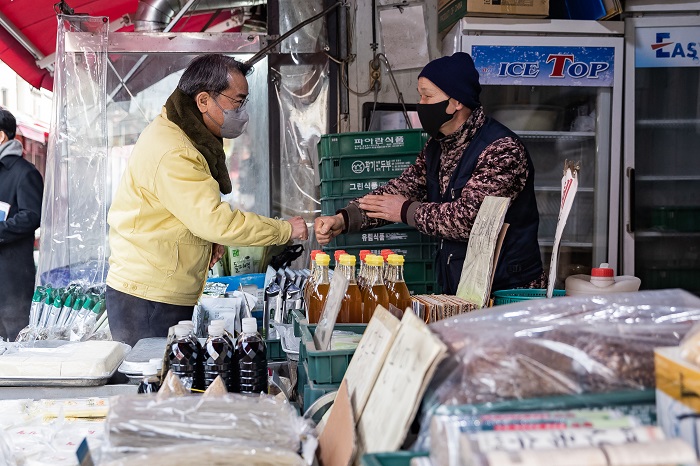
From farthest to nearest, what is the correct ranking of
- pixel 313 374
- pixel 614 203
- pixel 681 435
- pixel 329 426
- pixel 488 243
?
pixel 614 203
pixel 488 243
pixel 313 374
pixel 329 426
pixel 681 435

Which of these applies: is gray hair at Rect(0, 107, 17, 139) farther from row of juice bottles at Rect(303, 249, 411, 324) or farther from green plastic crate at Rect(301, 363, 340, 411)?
green plastic crate at Rect(301, 363, 340, 411)

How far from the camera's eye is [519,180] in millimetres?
2797

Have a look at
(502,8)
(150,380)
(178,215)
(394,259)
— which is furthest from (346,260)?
(502,8)

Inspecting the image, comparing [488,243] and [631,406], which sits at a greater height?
[488,243]

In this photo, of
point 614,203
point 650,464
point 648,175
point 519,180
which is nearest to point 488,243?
point 519,180

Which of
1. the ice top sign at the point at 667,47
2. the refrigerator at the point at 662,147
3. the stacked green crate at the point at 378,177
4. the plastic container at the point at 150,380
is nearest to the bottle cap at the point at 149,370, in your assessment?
the plastic container at the point at 150,380

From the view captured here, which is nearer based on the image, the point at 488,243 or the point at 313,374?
the point at 313,374

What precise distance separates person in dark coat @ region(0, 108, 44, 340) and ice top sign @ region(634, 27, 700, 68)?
13.0 feet

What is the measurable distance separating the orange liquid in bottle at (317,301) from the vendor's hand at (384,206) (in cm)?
105

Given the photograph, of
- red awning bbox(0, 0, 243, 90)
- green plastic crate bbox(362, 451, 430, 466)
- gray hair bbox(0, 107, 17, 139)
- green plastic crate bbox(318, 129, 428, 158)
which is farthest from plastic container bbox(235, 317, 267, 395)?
red awning bbox(0, 0, 243, 90)

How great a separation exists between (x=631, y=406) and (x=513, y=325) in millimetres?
232

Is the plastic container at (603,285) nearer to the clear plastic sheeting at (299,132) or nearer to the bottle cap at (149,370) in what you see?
the bottle cap at (149,370)

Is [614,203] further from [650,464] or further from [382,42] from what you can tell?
[650,464]

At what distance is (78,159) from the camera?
4.75 m
